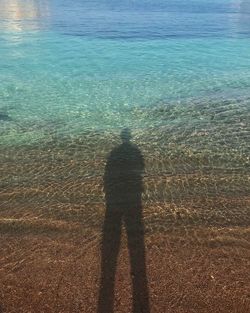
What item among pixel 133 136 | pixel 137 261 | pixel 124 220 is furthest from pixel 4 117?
pixel 137 261

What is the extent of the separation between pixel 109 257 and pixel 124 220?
1069 millimetres

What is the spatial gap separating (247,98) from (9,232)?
10.3 m

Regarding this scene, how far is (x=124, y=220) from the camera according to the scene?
7.24 meters

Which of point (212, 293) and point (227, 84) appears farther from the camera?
point (227, 84)

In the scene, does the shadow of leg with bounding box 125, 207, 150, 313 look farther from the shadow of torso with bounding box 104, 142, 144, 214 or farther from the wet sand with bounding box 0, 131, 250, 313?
the shadow of torso with bounding box 104, 142, 144, 214

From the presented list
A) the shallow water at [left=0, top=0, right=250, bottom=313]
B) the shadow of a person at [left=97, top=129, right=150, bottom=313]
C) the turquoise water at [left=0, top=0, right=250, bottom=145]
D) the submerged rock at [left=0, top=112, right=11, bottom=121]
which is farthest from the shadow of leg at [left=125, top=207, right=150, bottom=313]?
the submerged rock at [left=0, top=112, right=11, bottom=121]

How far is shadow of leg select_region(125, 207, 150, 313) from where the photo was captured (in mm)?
5379

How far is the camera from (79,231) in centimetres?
700

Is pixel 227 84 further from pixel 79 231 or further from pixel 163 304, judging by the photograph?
pixel 163 304

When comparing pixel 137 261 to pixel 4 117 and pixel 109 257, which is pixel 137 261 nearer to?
pixel 109 257

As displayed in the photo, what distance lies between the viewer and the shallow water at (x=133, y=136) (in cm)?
721

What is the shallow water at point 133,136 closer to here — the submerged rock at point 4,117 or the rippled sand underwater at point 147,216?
the rippled sand underwater at point 147,216

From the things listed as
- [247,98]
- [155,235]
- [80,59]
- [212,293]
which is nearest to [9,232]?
[155,235]

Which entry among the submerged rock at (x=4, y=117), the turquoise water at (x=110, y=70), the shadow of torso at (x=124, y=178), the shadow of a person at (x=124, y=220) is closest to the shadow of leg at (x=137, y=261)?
the shadow of a person at (x=124, y=220)
